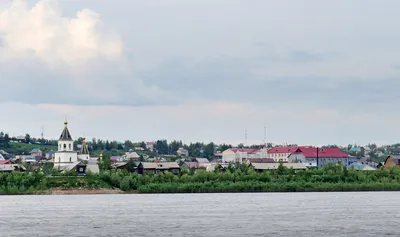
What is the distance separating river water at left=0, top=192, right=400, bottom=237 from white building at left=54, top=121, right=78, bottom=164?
7629cm

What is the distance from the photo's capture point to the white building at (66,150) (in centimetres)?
15575

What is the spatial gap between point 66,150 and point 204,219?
10111 centimetres

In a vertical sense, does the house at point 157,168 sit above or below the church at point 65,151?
Result: below

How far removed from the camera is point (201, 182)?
11169 cm

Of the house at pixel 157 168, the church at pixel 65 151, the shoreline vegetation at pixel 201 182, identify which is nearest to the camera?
the shoreline vegetation at pixel 201 182

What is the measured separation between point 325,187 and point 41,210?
51355mm

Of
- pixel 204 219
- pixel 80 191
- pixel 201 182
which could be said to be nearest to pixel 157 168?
pixel 201 182

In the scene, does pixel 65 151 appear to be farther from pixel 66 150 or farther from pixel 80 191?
pixel 80 191

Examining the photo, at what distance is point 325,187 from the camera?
11388cm

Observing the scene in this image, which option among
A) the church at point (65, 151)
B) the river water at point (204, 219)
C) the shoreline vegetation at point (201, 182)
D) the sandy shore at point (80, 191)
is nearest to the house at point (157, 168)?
the church at point (65, 151)

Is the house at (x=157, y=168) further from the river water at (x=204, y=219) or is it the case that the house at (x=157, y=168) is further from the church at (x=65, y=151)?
the river water at (x=204, y=219)

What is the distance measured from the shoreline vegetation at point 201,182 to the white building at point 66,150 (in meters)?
39.0

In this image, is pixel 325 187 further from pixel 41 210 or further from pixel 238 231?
pixel 238 231

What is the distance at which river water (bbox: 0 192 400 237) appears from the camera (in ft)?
164
